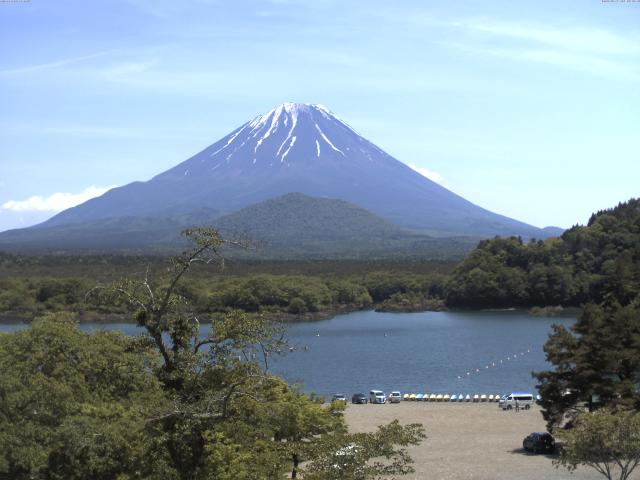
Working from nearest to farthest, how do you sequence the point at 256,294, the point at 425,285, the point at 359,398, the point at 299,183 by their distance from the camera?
the point at 359,398, the point at 256,294, the point at 425,285, the point at 299,183

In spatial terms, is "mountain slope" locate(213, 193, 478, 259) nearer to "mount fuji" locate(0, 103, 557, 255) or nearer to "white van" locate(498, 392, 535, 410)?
"mount fuji" locate(0, 103, 557, 255)

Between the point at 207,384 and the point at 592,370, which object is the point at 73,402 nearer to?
the point at 207,384

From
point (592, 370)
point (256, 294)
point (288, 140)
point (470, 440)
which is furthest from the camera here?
point (288, 140)

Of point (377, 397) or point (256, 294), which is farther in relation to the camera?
point (256, 294)

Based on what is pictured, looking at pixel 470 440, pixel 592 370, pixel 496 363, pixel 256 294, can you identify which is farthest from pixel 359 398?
pixel 256 294

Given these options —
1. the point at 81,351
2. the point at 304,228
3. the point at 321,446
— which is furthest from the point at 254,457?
the point at 304,228

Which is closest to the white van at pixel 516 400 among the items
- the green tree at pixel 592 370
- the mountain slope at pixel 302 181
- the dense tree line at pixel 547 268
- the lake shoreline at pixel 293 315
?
the green tree at pixel 592 370
